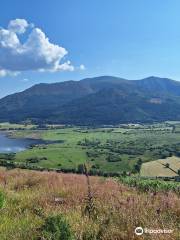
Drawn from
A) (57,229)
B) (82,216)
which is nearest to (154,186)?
(82,216)

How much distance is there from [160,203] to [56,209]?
247 centimetres

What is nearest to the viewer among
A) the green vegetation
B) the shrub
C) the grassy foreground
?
the shrub

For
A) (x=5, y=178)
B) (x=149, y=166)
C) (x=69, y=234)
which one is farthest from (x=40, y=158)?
(x=69, y=234)

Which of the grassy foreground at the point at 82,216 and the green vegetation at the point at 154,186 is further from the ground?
the grassy foreground at the point at 82,216

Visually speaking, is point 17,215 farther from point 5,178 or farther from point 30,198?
point 5,178

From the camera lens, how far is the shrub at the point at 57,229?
23.4ft

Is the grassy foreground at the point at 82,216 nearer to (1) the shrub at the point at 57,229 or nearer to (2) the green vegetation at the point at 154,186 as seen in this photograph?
(1) the shrub at the point at 57,229

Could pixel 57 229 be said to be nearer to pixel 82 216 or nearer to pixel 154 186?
pixel 82 216

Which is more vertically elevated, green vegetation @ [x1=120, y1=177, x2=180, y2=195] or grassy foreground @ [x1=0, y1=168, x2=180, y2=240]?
grassy foreground @ [x1=0, y1=168, x2=180, y2=240]

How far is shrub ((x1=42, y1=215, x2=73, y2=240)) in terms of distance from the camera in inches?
281

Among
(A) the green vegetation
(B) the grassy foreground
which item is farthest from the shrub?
(A) the green vegetation

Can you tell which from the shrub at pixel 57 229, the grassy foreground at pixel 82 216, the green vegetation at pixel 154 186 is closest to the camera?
the shrub at pixel 57 229

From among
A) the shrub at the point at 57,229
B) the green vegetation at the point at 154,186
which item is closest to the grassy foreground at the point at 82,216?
the shrub at the point at 57,229

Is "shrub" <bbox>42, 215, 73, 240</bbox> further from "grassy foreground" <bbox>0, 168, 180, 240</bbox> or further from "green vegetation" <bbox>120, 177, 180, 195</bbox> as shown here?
"green vegetation" <bbox>120, 177, 180, 195</bbox>
